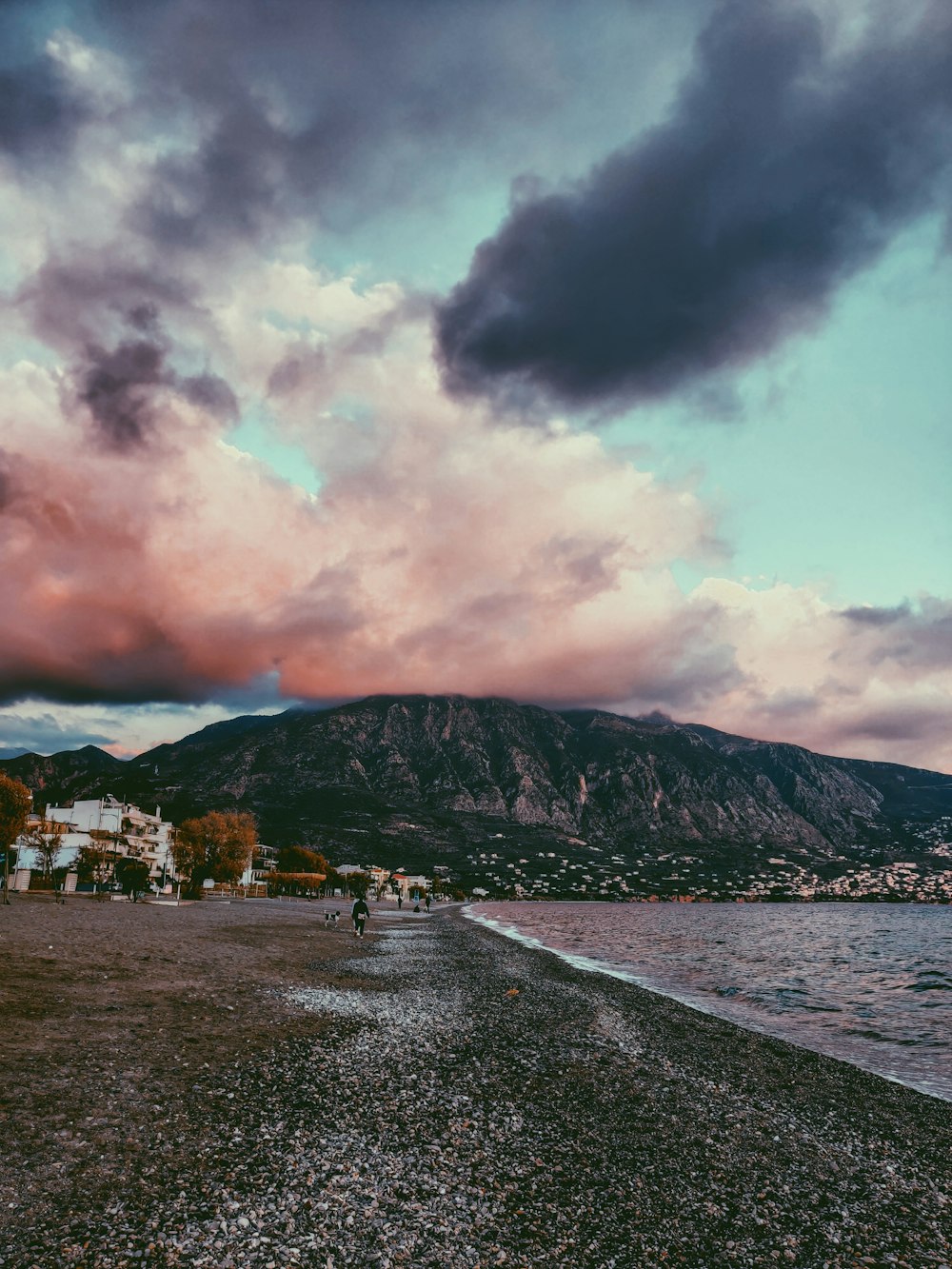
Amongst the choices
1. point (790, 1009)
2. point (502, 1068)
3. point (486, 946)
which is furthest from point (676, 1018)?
point (486, 946)

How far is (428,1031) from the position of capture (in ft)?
70.4

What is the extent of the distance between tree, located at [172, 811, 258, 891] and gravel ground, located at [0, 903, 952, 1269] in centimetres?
9492

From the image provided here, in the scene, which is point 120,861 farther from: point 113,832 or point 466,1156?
point 466,1156

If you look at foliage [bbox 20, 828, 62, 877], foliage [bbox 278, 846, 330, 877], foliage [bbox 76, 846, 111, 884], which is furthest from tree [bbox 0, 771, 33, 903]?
foliage [bbox 278, 846, 330, 877]

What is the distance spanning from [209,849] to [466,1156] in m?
111

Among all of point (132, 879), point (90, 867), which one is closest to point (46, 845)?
point (90, 867)

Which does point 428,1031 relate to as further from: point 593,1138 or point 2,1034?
point 2,1034

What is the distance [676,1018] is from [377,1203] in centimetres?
2266

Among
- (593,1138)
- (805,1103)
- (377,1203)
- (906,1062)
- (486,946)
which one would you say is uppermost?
(377,1203)

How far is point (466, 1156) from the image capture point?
11.5 m

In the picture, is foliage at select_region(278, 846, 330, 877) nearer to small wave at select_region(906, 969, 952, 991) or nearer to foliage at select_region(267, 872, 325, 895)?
foliage at select_region(267, 872, 325, 895)

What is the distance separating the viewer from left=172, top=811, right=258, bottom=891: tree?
107438 millimetres

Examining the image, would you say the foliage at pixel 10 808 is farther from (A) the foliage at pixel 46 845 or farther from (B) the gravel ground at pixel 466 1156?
(B) the gravel ground at pixel 466 1156

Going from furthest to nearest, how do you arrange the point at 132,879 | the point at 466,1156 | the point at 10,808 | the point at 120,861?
1. the point at 120,861
2. the point at 132,879
3. the point at 10,808
4. the point at 466,1156
